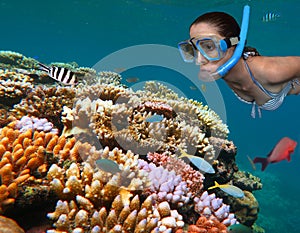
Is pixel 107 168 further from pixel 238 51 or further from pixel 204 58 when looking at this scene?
Answer: pixel 238 51

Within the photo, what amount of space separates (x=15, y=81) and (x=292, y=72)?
584cm

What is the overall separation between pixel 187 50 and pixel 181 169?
225cm

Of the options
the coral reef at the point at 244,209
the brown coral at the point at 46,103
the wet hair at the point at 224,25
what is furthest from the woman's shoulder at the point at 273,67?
the coral reef at the point at 244,209

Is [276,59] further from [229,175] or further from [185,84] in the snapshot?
[185,84]

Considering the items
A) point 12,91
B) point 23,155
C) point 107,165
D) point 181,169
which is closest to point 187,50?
point 107,165

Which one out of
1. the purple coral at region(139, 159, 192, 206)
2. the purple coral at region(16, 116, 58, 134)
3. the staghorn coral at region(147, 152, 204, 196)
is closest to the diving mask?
the purple coral at region(139, 159, 192, 206)

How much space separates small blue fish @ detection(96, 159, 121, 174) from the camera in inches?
115

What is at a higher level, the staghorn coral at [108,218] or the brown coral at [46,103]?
the brown coral at [46,103]

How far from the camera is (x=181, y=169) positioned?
421 cm

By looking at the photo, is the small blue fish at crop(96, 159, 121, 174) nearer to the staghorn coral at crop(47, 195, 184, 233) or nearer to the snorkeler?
→ the staghorn coral at crop(47, 195, 184, 233)

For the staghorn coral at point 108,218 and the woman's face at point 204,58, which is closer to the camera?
the woman's face at point 204,58

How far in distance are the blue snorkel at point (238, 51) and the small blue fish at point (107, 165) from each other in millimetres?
1596

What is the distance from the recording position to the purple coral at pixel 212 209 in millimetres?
3863

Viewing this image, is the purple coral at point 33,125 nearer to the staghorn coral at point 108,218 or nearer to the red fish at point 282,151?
the staghorn coral at point 108,218
